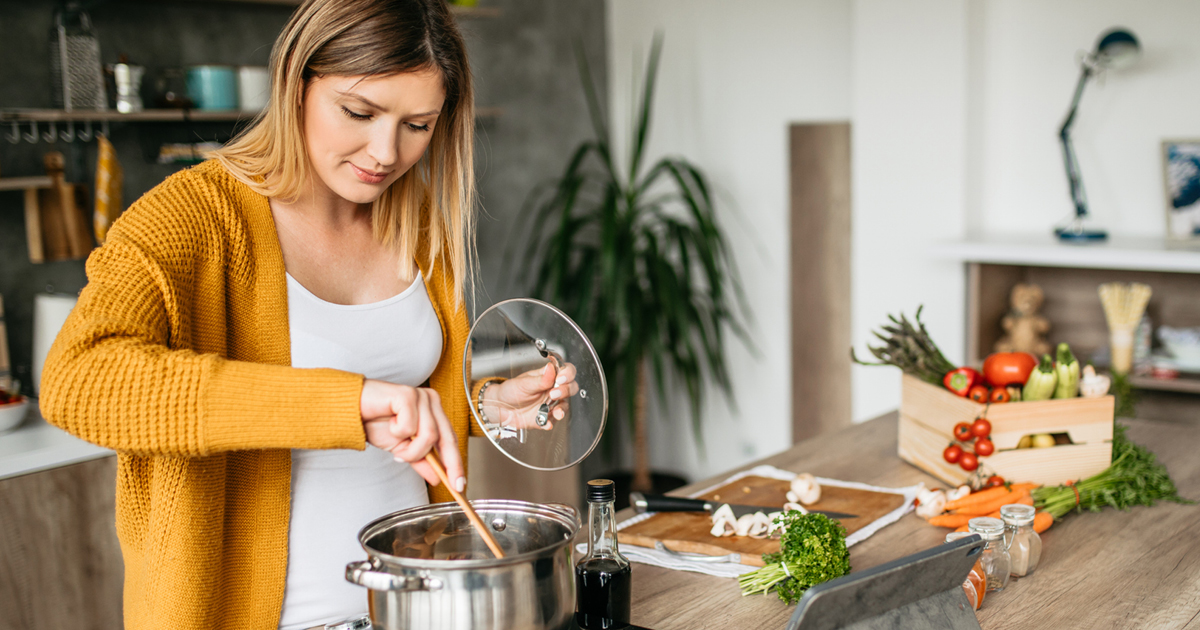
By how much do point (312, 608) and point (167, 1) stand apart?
7.61 feet

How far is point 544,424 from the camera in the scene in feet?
3.81

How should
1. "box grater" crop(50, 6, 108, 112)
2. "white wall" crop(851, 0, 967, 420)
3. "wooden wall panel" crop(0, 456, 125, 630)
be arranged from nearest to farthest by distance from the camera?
1. "wooden wall panel" crop(0, 456, 125, 630)
2. "box grater" crop(50, 6, 108, 112)
3. "white wall" crop(851, 0, 967, 420)

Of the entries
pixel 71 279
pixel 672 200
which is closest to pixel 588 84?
pixel 672 200

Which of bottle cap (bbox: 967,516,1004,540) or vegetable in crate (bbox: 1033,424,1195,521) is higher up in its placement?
bottle cap (bbox: 967,516,1004,540)

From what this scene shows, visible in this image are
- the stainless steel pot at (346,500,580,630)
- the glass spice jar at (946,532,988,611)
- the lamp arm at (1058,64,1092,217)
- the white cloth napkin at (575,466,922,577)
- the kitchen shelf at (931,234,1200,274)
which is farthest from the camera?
the lamp arm at (1058,64,1092,217)

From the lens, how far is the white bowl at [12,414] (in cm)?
233

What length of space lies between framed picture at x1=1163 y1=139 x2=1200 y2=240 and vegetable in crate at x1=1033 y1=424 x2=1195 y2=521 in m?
1.58

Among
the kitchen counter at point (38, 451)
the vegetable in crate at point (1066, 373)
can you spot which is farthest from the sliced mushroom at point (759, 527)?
the kitchen counter at point (38, 451)

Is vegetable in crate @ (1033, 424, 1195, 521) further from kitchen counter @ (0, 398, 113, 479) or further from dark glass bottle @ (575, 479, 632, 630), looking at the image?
kitchen counter @ (0, 398, 113, 479)

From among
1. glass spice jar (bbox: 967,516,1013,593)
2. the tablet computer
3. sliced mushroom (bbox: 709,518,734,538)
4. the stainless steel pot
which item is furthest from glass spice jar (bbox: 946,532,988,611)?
the stainless steel pot

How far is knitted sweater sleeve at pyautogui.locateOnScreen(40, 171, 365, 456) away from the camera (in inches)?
37.1

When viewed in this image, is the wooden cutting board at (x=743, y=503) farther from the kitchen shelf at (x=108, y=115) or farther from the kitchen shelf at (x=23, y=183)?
the kitchen shelf at (x=23, y=183)

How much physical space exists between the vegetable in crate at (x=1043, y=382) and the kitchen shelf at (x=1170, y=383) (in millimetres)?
1424

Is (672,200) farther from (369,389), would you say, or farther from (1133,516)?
(369,389)
